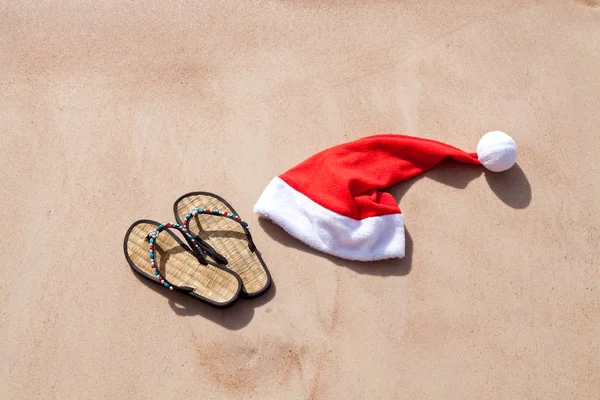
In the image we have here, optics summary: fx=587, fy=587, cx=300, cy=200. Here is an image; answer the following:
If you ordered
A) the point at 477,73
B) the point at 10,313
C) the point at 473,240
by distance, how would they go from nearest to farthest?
the point at 10,313, the point at 473,240, the point at 477,73

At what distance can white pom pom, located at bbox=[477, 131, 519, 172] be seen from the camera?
231 cm

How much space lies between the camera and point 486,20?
9.20ft

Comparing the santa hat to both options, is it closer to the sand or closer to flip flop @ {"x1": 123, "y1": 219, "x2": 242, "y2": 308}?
the sand

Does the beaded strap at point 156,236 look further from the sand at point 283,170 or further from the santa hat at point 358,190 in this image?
the santa hat at point 358,190

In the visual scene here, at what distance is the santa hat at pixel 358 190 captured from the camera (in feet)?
7.33

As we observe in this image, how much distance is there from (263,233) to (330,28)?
1.09 meters

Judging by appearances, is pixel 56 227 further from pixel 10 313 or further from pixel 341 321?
pixel 341 321

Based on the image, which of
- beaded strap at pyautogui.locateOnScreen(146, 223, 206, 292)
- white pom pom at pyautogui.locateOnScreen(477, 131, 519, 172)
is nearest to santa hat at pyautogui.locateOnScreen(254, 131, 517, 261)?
white pom pom at pyautogui.locateOnScreen(477, 131, 519, 172)

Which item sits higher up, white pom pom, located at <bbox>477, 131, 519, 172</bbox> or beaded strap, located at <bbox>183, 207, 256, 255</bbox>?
beaded strap, located at <bbox>183, 207, 256, 255</bbox>

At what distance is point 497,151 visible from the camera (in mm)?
2311

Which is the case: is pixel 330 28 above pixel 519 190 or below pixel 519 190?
above

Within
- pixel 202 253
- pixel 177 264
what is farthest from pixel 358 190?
pixel 177 264

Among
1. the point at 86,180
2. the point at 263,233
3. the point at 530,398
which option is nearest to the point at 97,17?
the point at 86,180

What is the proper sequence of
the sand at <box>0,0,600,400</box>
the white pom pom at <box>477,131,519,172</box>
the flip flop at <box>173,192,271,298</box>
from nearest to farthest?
the sand at <box>0,0,600,400</box> < the flip flop at <box>173,192,271,298</box> < the white pom pom at <box>477,131,519,172</box>
